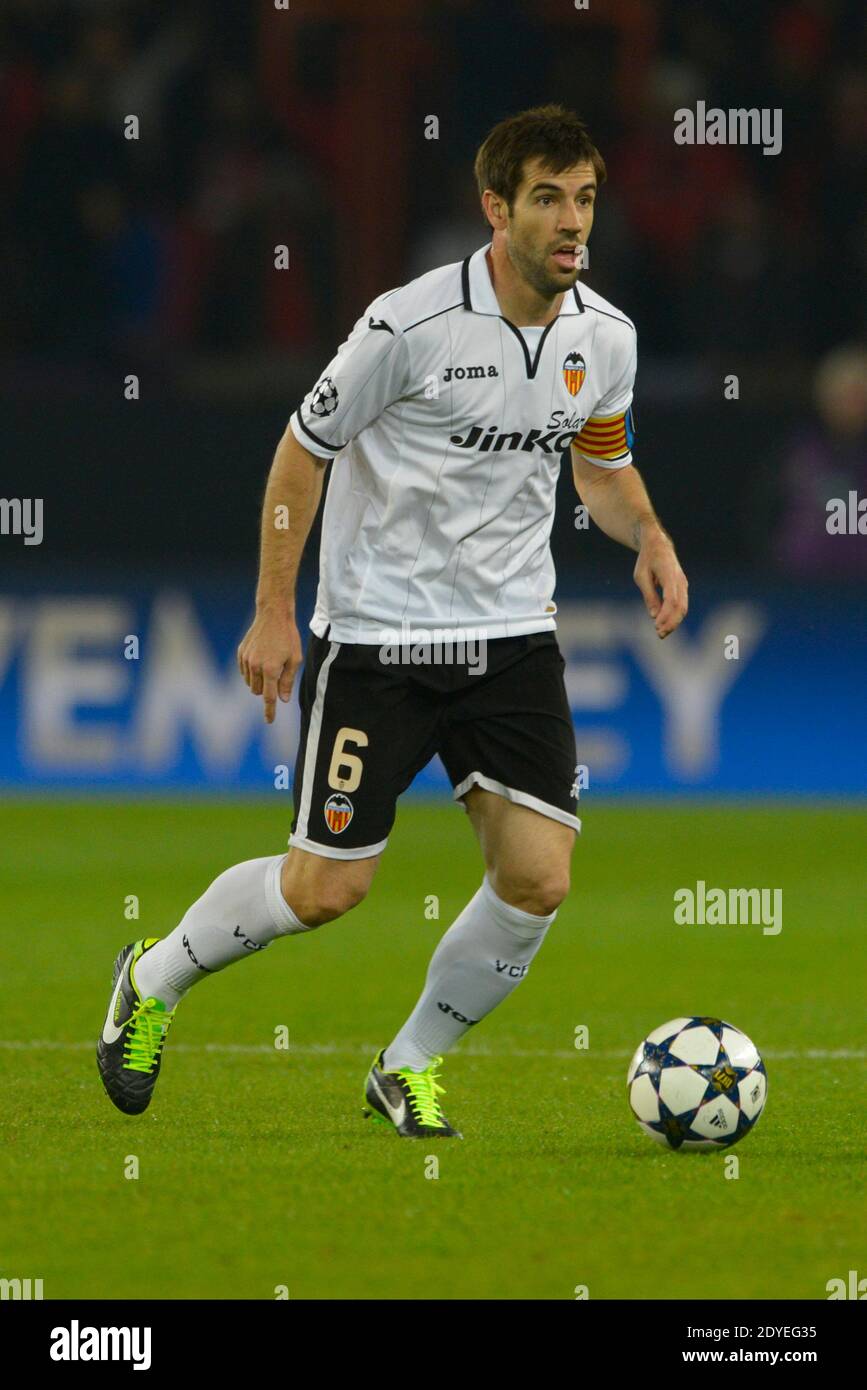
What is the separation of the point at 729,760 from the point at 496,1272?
9.92 m

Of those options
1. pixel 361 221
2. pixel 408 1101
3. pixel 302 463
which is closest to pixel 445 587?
pixel 302 463

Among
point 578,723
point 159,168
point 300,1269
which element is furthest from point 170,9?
point 300,1269

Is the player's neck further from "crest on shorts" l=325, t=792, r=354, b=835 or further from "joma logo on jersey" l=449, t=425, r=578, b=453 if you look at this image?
"crest on shorts" l=325, t=792, r=354, b=835

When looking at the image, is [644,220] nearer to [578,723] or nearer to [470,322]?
[578,723]

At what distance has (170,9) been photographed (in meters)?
16.8

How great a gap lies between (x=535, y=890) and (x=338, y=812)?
522mm

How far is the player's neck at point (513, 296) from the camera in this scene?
5.74m

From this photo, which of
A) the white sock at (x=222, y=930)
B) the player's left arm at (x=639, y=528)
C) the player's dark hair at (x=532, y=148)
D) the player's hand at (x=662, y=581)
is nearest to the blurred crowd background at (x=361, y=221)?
the player's left arm at (x=639, y=528)

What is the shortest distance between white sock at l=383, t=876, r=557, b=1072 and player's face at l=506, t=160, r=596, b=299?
1.52 m

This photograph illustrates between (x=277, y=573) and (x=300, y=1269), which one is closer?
(x=300, y=1269)

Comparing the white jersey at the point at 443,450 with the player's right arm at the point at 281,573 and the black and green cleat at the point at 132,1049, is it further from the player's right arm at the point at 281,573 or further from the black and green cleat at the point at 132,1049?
the black and green cleat at the point at 132,1049

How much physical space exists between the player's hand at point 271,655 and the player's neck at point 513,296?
0.94 m

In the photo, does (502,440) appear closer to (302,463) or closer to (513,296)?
(513,296)

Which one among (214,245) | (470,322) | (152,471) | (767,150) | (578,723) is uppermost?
(767,150)
